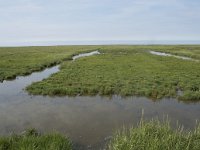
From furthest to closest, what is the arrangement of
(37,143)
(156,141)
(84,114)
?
(84,114), (37,143), (156,141)

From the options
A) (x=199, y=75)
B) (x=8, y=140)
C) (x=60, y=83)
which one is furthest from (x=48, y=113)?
(x=199, y=75)

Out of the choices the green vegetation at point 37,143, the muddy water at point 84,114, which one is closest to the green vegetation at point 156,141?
the green vegetation at point 37,143

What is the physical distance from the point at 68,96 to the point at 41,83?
461 cm

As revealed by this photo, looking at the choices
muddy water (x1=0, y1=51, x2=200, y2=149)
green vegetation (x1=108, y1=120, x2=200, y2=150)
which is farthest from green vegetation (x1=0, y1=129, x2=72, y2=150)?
green vegetation (x1=108, y1=120, x2=200, y2=150)

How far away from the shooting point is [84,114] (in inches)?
578

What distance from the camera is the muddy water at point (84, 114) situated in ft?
38.6

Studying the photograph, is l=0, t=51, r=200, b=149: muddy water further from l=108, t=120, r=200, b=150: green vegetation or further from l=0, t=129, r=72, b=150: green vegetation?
l=108, t=120, r=200, b=150: green vegetation

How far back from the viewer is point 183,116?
566 inches

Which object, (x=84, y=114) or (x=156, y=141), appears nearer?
(x=156, y=141)

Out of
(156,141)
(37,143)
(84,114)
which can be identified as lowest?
(84,114)

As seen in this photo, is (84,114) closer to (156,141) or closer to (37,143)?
(37,143)

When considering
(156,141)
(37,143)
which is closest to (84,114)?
(37,143)

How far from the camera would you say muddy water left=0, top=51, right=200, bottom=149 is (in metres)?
11.8

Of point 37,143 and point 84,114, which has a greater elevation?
point 37,143
